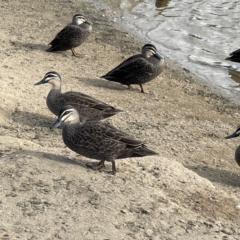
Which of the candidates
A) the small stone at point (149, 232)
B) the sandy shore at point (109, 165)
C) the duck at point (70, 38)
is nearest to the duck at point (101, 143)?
the sandy shore at point (109, 165)

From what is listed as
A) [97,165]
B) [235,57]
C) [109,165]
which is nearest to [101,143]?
[97,165]

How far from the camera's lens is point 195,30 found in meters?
16.0

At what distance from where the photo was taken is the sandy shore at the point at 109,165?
6227 mm

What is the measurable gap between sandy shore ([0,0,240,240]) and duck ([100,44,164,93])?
Answer: 26cm

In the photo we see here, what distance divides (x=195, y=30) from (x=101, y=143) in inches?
361

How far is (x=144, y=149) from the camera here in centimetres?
774

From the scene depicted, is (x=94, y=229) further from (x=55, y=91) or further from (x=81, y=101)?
(x=55, y=91)

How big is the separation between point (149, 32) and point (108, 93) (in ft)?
15.3

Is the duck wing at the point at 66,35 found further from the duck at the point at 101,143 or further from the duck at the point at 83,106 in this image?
the duck at the point at 101,143

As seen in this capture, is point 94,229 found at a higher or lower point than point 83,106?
higher

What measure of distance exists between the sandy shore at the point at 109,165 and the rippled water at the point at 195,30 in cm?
78

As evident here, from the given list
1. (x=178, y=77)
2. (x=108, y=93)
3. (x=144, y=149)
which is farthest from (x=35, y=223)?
(x=178, y=77)

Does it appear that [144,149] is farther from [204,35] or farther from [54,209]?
[204,35]

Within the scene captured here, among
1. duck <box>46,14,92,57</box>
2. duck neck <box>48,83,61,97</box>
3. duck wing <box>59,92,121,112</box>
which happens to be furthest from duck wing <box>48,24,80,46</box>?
duck wing <box>59,92,121,112</box>
